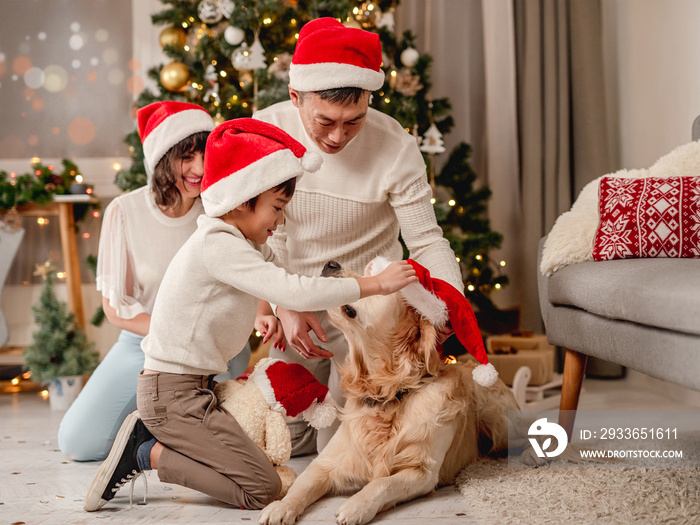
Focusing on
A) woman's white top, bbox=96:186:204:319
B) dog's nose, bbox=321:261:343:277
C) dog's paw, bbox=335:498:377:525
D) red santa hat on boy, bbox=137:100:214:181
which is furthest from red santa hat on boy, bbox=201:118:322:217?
dog's paw, bbox=335:498:377:525

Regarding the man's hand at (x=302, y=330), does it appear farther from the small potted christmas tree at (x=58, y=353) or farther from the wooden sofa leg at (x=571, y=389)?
the small potted christmas tree at (x=58, y=353)

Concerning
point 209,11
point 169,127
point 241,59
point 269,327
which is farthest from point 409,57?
point 269,327

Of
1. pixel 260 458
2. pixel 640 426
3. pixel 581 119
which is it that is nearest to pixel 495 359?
pixel 640 426

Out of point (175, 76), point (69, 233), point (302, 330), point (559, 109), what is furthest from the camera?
point (559, 109)

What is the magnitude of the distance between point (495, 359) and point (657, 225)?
124cm

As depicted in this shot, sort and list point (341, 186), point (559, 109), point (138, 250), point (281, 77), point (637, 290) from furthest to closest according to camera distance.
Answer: point (559, 109), point (281, 77), point (138, 250), point (341, 186), point (637, 290)

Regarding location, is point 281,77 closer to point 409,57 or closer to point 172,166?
point 409,57

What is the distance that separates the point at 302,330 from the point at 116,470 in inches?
22.0

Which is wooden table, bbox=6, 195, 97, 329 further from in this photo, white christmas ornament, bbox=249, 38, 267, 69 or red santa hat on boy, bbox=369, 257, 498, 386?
red santa hat on boy, bbox=369, 257, 498, 386

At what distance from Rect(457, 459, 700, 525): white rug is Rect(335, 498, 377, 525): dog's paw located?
245 mm

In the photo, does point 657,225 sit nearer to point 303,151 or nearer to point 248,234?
point 303,151

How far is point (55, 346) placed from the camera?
9.42ft

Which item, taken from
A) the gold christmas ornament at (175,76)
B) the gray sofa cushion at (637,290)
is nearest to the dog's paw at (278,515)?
the gray sofa cushion at (637,290)

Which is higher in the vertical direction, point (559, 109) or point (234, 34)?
point (234, 34)
